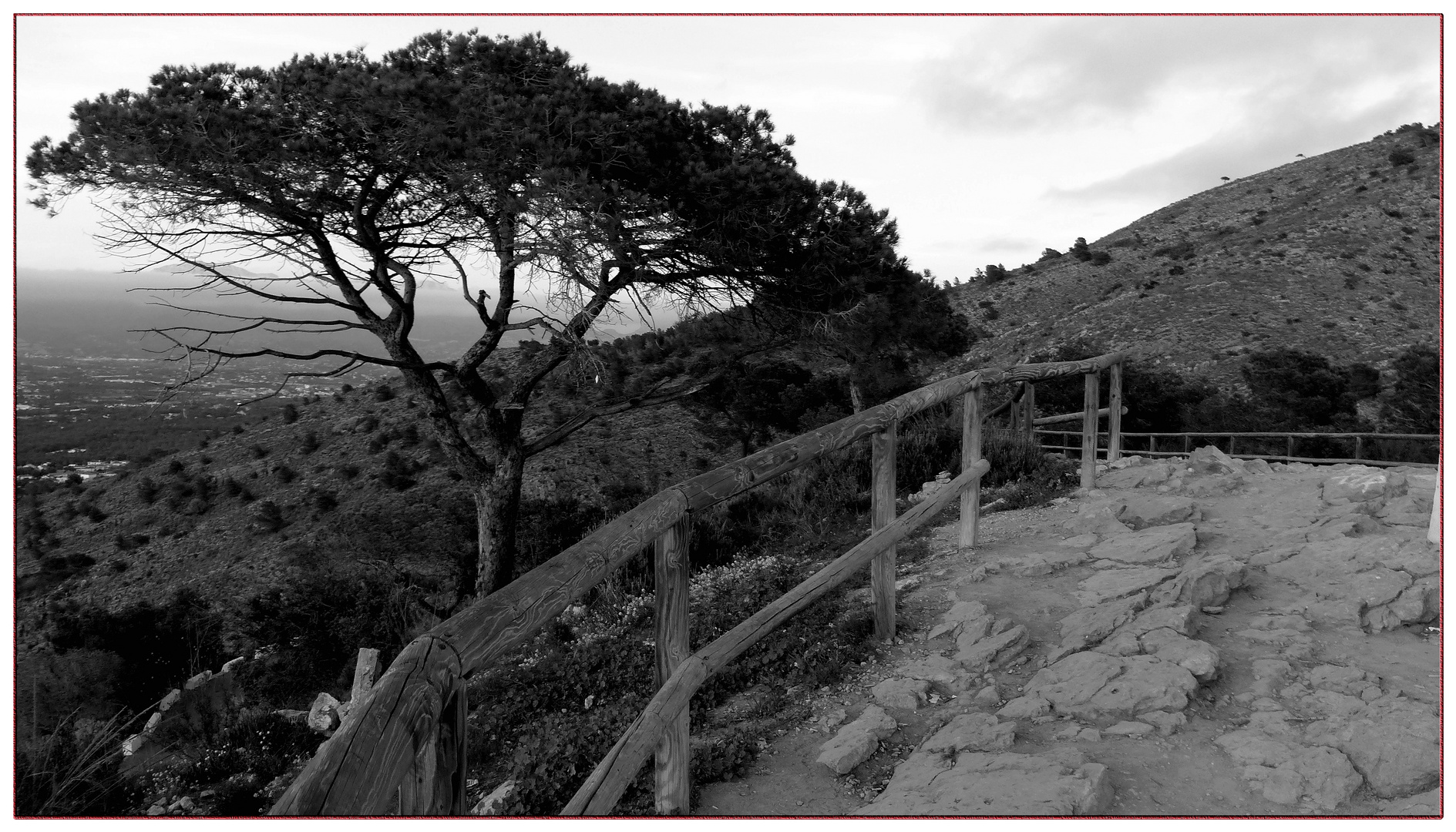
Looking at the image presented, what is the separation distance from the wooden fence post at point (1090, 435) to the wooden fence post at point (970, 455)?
5.91 ft

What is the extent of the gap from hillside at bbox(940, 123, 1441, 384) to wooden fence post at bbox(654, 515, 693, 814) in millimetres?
28013

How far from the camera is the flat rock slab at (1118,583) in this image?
13.0ft

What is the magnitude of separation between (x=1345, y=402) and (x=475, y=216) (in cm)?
2290

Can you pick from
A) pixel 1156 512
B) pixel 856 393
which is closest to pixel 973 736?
pixel 1156 512

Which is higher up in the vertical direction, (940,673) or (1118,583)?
(1118,583)

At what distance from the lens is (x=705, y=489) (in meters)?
2.53

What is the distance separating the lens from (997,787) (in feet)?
7.73

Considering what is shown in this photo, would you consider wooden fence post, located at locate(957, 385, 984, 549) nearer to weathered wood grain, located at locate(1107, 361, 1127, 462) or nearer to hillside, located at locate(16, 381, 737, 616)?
weathered wood grain, located at locate(1107, 361, 1127, 462)

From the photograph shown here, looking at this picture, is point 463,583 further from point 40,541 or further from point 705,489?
point 705,489

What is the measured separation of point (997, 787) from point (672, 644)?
Answer: 99cm

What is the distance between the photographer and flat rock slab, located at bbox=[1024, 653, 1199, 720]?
281cm

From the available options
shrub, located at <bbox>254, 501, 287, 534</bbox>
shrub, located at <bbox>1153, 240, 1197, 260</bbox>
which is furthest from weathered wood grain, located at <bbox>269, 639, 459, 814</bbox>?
shrub, located at <bbox>1153, 240, 1197, 260</bbox>

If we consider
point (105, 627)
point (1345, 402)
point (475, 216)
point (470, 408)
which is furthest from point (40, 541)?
point (1345, 402)

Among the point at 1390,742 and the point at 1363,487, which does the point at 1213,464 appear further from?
the point at 1390,742
